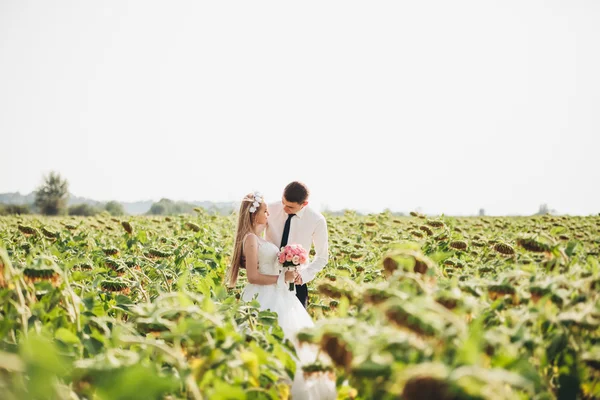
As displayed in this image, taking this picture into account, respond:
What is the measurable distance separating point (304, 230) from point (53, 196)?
3116 inches

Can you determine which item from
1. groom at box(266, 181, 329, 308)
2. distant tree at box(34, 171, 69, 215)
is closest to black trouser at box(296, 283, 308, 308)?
groom at box(266, 181, 329, 308)

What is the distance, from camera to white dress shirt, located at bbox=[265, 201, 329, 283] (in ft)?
16.8

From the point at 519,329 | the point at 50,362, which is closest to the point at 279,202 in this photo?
the point at 519,329

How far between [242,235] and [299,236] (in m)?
0.79

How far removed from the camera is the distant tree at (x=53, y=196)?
237ft

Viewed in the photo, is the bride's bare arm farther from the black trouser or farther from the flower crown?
the black trouser

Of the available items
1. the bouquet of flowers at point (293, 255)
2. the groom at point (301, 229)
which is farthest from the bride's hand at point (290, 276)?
the groom at point (301, 229)

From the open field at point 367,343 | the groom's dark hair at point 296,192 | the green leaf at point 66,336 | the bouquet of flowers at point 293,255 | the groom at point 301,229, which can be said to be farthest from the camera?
the groom at point 301,229

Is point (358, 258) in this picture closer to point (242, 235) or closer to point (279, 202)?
point (279, 202)

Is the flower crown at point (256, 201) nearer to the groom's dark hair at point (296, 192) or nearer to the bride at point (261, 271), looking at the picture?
the bride at point (261, 271)

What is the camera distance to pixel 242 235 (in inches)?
181

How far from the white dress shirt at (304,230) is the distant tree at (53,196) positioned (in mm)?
74906

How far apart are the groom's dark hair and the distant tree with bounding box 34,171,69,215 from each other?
75.3m

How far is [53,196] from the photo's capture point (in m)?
73.8
